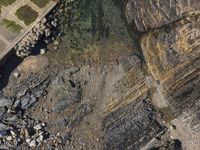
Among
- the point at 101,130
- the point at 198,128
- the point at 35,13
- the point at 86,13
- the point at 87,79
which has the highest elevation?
the point at 35,13

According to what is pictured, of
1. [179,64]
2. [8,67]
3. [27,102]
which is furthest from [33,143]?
[179,64]

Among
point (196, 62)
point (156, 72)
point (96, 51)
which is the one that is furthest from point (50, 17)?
point (196, 62)

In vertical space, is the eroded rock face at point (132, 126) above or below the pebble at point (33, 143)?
below

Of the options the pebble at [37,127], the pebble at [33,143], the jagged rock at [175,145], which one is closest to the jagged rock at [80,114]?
the pebble at [37,127]

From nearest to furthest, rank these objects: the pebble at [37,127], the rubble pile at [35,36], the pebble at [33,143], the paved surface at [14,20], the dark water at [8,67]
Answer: the pebble at [33,143] → the pebble at [37,127] → the paved surface at [14,20] → the rubble pile at [35,36] → the dark water at [8,67]

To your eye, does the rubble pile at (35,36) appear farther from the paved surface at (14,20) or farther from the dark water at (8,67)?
the dark water at (8,67)

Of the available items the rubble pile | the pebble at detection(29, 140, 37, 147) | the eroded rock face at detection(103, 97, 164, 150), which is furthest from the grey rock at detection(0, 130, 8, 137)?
the eroded rock face at detection(103, 97, 164, 150)

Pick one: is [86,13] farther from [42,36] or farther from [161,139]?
[161,139]

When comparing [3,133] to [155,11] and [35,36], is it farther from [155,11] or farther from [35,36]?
[155,11]
